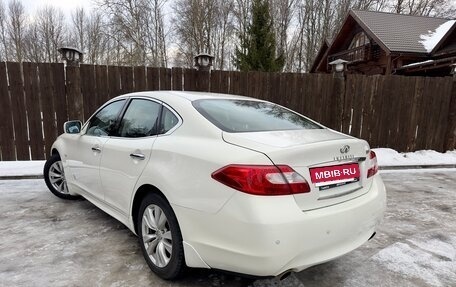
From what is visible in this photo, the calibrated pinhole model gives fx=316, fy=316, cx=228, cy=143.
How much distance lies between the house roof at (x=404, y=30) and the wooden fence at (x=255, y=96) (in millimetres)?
8363

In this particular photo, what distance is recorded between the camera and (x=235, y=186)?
182 cm

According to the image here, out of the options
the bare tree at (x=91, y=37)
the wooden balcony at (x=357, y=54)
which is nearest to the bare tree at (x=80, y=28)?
the bare tree at (x=91, y=37)

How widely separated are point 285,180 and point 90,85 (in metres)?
5.40

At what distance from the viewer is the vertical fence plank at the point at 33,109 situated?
5820 millimetres

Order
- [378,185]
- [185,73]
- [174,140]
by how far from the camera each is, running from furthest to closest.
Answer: [185,73], [378,185], [174,140]

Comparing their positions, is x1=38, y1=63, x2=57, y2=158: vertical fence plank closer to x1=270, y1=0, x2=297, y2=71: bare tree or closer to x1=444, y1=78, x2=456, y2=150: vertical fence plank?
x1=444, y1=78, x2=456, y2=150: vertical fence plank

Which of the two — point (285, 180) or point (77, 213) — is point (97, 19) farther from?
point (285, 180)

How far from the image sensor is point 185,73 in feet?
21.5

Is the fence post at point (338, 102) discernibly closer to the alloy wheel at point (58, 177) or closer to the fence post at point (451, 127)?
the fence post at point (451, 127)

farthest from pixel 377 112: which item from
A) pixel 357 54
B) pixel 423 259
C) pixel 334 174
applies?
pixel 357 54

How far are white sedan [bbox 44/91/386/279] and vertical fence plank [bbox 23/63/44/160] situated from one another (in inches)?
154

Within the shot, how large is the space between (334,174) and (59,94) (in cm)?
567

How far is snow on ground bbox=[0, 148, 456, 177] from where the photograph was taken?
219 inches

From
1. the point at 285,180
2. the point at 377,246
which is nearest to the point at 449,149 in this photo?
the point at 377,246
